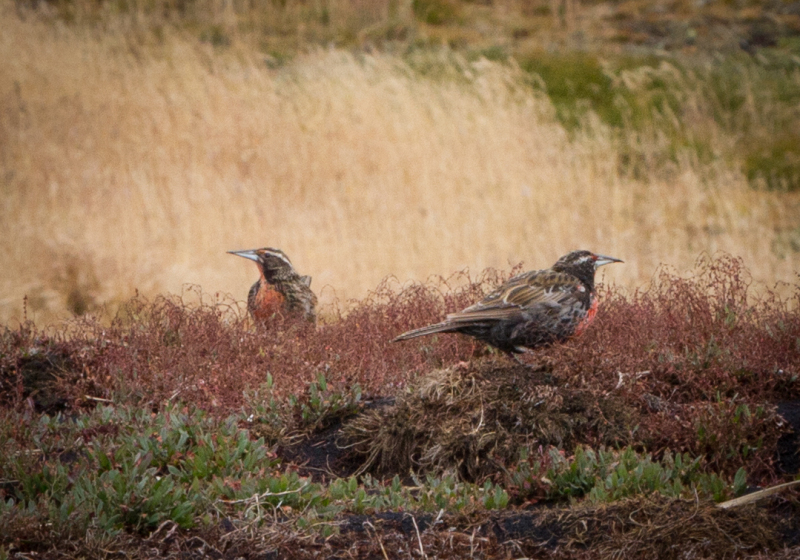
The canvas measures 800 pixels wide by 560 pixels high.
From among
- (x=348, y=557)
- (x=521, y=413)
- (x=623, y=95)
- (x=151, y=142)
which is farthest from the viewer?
(x=623, y=95)

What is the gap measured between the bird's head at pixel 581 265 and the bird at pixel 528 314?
0.16 metres

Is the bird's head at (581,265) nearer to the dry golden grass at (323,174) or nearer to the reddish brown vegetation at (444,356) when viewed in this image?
the reddish brown vegetation at (444,356)

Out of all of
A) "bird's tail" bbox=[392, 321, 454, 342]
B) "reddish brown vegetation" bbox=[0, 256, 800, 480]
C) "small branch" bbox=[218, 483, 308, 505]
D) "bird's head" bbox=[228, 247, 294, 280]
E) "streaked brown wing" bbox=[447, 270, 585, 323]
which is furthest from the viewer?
"bird's head" bbox=[228, 247, 294, 280]

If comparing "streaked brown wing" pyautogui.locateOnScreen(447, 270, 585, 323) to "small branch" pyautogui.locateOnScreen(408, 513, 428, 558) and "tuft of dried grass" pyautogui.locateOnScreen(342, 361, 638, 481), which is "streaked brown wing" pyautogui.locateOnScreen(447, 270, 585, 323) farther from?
"small branch" pyautogui.locateOnScreen(408, 513, 428, 558)

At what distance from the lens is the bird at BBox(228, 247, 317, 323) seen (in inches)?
374

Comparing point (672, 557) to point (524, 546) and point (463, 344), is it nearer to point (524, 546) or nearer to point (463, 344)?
point (524, 546)

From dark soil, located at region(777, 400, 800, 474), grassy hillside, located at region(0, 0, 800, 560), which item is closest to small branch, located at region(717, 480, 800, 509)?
grassy hillside, located at region(0, 0, 800, 560)

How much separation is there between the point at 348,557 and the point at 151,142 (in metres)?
11.7

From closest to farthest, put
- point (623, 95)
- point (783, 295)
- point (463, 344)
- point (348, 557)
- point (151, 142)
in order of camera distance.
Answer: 1. point (348, 557)
2. point (463, 344)
3. point (783, 295)
4. point (151, 142)
5. point (623, 95)

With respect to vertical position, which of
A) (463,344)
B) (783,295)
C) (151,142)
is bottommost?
(783,295)

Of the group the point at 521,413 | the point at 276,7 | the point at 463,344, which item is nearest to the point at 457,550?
the point at 521,413

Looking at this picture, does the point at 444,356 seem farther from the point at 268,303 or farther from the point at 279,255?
the point at 279,255

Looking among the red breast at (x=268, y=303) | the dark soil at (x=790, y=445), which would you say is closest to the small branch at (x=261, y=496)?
the dark soil at (x=790, y=445)

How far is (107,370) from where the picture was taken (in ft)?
25.7
